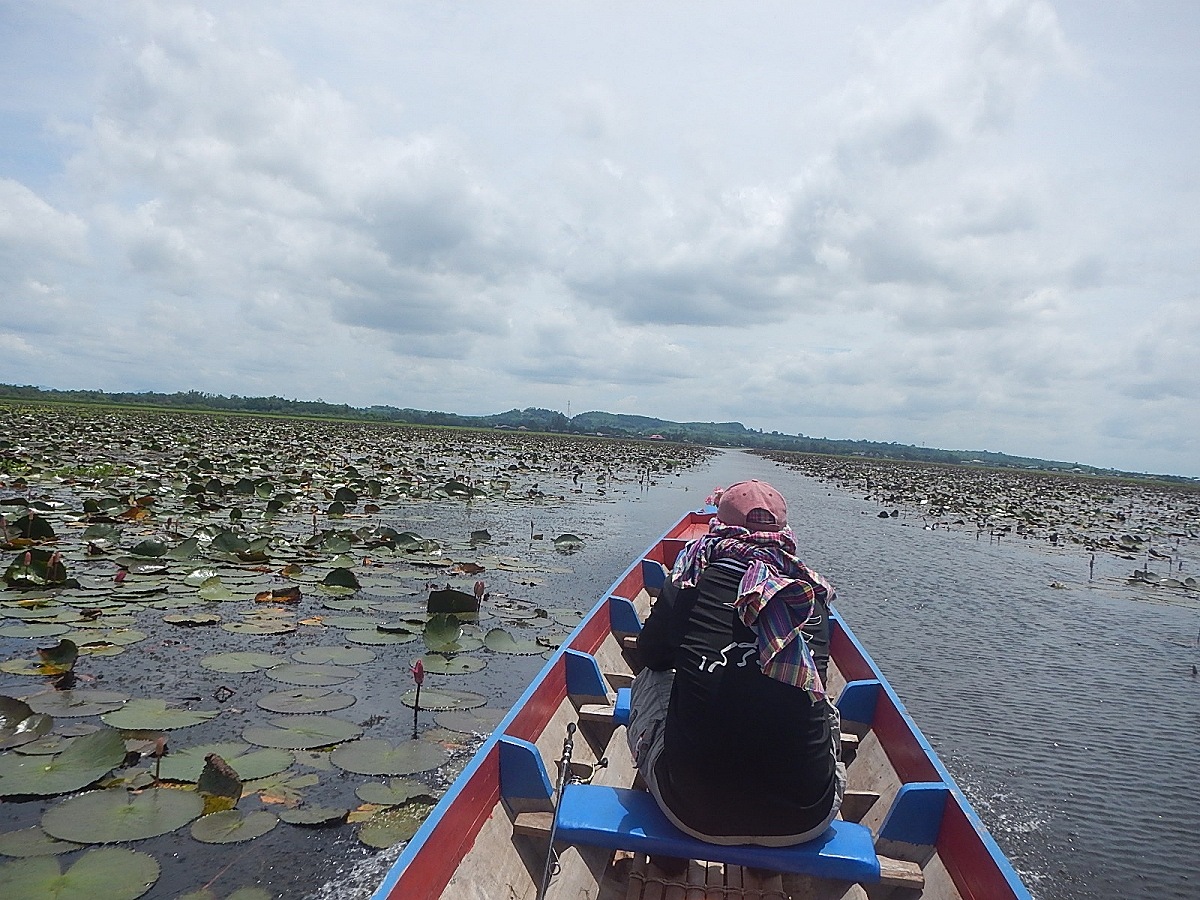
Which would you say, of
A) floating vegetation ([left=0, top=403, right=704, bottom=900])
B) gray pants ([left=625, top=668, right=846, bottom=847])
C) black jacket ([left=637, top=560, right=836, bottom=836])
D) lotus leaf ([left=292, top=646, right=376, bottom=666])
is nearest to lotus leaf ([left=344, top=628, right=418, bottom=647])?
floating vegetation ([left=0, top=403, right=704, bottom=900])

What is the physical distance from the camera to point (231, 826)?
127 inches

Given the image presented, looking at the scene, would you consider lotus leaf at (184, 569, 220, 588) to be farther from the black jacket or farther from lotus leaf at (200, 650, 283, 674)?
the black jacket

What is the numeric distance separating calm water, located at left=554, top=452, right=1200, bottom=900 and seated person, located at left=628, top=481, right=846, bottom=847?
2039 mm

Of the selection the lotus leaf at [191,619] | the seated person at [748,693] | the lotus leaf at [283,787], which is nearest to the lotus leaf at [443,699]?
the lotus leaf at [283,787]

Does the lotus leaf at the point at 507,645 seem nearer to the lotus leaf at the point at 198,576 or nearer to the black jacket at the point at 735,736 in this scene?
the lotus leaf at the point at 198,576

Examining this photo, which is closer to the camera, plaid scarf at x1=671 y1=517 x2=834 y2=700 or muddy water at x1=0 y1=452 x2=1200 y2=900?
plaid scarf at x1=671 y1=517 x2=834 y2=700

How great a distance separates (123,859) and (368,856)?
0.87m

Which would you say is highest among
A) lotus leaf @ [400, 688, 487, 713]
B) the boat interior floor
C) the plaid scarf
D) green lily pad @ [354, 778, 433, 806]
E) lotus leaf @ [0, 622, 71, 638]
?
the plaid scarf

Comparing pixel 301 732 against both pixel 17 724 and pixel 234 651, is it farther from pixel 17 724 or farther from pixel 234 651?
pixel 234 651

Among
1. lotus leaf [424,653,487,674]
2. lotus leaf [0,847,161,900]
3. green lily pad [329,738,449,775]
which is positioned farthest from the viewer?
lotus leaf [424,653,487,674]

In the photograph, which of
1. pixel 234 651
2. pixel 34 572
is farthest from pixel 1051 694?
pixel 34 572

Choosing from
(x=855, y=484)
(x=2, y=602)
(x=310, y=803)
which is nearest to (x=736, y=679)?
(x=310, y=803)

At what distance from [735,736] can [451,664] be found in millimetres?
3574

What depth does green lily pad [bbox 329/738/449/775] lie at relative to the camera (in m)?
3.85
